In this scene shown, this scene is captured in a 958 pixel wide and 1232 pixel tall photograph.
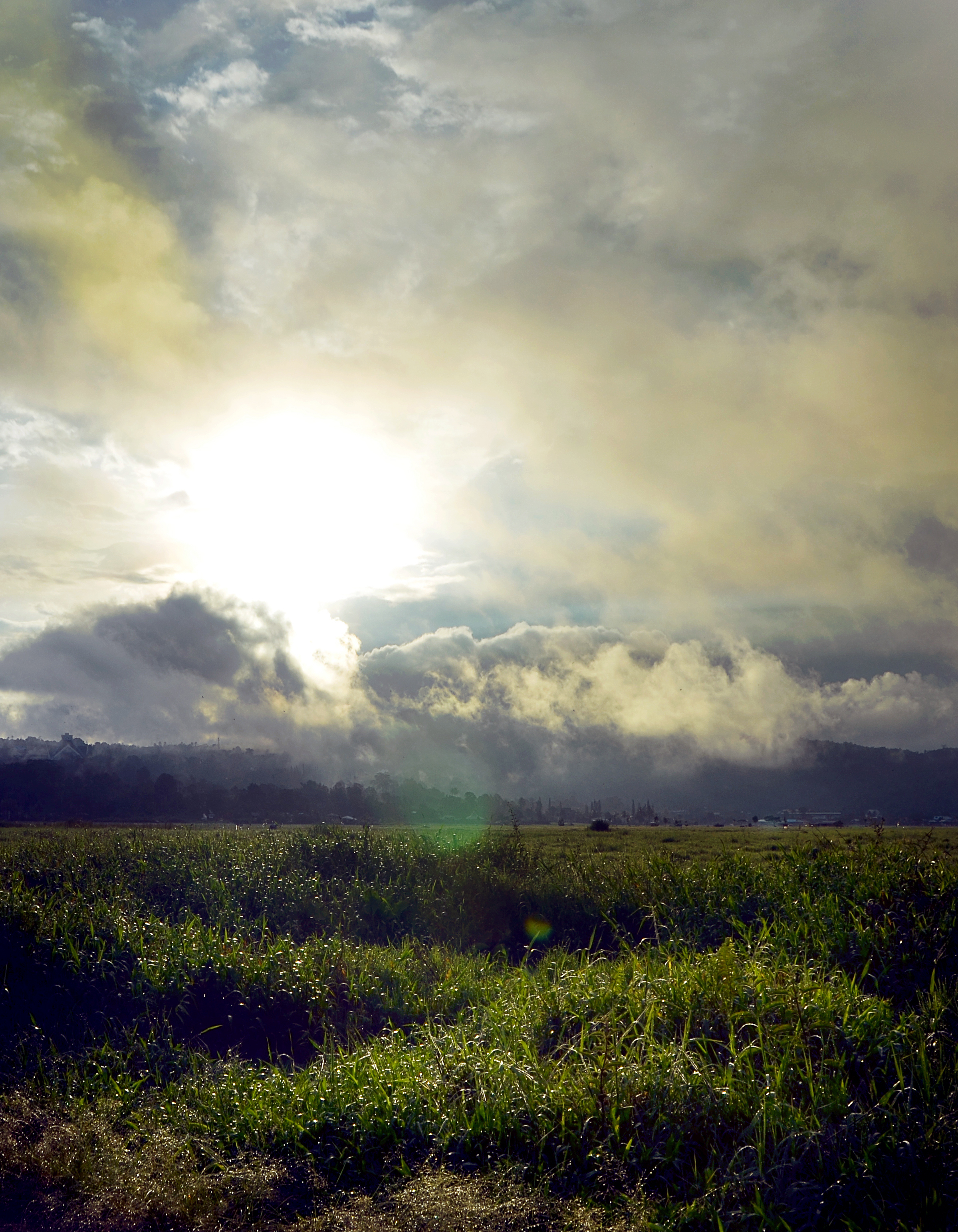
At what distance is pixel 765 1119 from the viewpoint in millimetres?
6000

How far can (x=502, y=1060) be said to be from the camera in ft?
23.8

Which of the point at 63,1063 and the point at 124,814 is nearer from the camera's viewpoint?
the point at 63,1063

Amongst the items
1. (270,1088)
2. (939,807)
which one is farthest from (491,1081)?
(939,807)

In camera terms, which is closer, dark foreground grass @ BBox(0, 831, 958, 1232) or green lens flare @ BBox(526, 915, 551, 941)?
dark foreground grass @ BBox(0, 831, 958, 1232)

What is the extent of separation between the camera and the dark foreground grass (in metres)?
5.56

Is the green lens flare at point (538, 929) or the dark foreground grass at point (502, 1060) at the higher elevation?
the dark foreground grass at point (502, 1060)

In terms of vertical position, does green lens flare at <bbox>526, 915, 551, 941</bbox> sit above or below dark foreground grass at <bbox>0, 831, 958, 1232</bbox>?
below

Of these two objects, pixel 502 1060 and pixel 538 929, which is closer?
pixel 502 1060

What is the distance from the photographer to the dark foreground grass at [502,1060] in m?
5.56

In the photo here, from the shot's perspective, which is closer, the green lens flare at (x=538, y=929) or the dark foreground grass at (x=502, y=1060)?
the dark foreground grass at (x=502, y=1060)

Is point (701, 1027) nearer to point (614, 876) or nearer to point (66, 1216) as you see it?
point (66, 1216)

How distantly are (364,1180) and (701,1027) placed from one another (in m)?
3.61

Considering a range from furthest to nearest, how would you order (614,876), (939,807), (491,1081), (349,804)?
(939,807) < (349,804) < (614,876) < (491,1081)

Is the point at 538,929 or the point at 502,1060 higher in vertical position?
the point at 502,1060
